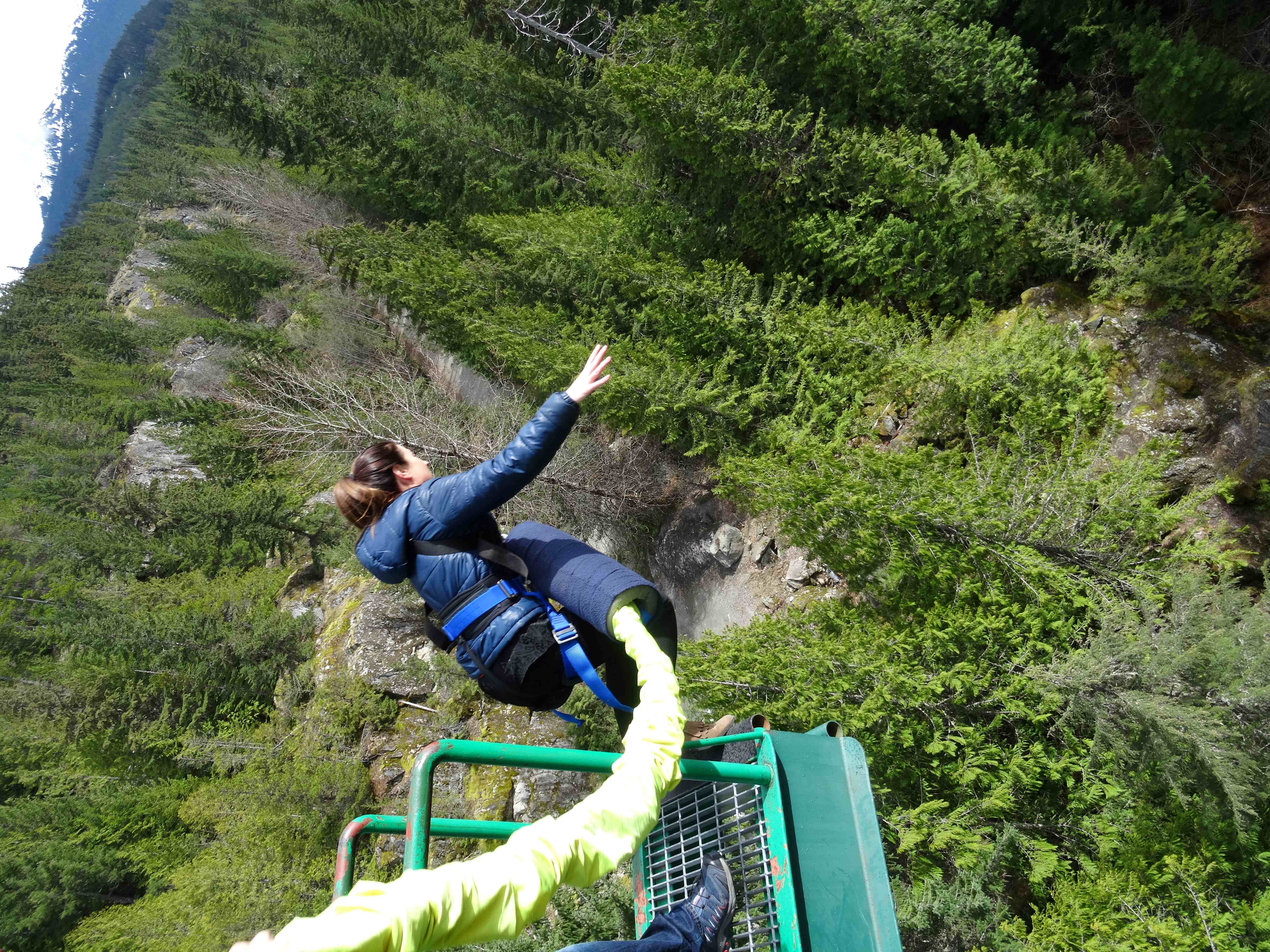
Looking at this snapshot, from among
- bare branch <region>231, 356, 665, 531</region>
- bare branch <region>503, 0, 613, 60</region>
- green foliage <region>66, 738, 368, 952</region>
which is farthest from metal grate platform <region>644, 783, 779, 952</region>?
bare branch <region>503, 0, 613, 60</region>

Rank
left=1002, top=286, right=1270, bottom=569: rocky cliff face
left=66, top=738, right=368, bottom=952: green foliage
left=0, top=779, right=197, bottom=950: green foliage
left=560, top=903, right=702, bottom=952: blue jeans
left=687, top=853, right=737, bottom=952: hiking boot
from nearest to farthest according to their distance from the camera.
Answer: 1. left=560, top=903, right=702, bottom=952: blue jeans
2. left=687, top=853, right=737, bottom=952: hiking boot
3. left=1002, top=286, right=1270, bottom=569: rocky cliff face
4. left=66, top=738, right=368, bottom=952: green foliage
5. left=0, top=779, right=197, bottom=950: green foliage

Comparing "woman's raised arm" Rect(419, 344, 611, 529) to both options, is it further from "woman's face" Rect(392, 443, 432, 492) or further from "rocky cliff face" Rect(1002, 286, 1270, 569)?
"rocky cliff face" Rect(1002, 286, 1270, 569)

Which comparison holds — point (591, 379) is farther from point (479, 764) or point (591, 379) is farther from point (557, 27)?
point (557, 27)

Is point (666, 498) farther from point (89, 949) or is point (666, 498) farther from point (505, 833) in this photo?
point (89, 949)

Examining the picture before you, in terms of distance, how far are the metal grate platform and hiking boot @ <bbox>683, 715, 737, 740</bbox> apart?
0.29 meters

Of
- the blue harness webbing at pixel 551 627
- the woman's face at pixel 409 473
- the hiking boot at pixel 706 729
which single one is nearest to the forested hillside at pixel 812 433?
the hiking boot at pixel 706 729

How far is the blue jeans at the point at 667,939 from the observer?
2209 mm

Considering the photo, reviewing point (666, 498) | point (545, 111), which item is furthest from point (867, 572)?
point (545, 111)

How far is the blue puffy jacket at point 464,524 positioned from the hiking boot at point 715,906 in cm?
122

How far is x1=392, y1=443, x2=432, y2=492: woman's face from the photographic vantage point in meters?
2.75

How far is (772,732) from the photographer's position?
109 inches

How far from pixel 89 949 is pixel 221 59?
20.5 meters

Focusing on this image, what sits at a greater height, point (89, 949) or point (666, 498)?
point (666, 498)

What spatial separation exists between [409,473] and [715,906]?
6.76ft
